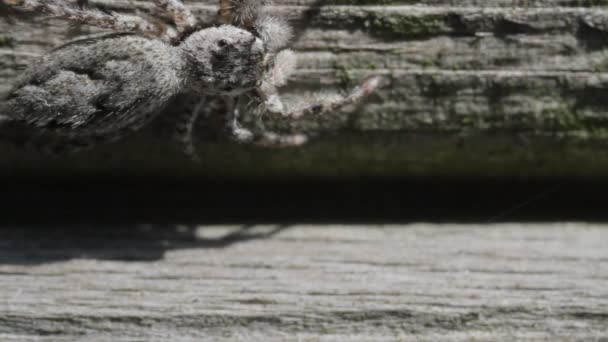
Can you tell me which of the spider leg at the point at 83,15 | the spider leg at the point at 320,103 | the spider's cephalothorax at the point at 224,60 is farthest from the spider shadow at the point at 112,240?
the spider leg at the point at 83,15

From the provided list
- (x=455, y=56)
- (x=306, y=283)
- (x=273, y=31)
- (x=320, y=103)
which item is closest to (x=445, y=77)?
(x=455, y=56)

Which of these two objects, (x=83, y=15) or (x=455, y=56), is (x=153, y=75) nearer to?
(x=83, y=15)

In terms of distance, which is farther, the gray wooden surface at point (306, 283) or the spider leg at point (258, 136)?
the spider leg at point (258, 136)

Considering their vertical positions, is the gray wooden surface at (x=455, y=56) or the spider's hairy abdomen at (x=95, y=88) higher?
the gray wooden surface at (x=455, y=56)

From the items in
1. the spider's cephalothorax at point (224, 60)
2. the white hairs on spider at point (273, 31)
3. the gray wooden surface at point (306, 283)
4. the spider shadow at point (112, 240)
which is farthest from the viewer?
the spider's cephalothorax at point (224, 60)

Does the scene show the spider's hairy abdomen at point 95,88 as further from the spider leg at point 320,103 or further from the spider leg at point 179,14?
the spider leg at point 320,103

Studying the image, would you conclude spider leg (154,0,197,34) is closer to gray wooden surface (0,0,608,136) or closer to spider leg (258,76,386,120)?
gray wooden surface (0,0,608,136)

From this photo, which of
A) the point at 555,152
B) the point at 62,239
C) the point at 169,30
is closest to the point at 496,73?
the point at 555,152
